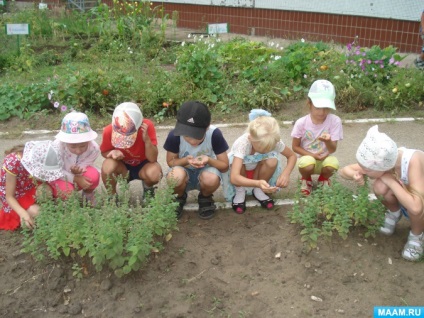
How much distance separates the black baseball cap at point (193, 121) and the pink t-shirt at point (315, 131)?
0.87m

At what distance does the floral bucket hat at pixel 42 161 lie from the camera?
Answer: 3545 mm

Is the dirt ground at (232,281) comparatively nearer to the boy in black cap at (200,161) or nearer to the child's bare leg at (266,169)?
the boy in black cap at (200,161)

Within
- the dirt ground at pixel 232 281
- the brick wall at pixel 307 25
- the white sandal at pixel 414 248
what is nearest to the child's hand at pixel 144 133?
the dirt ground at pixel 232 281

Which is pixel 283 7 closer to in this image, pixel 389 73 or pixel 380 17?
pixel 380 17

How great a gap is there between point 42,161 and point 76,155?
32 cm

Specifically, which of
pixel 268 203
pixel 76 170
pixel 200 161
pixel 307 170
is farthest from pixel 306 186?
pixel 76 170

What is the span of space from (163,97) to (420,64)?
3791 mm

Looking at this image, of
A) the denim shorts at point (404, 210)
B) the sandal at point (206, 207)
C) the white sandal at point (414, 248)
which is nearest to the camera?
the white sandal at point (414, 248)

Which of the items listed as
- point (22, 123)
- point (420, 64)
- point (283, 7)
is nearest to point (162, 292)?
point (22, 123)

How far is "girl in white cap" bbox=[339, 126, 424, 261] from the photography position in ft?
10.2

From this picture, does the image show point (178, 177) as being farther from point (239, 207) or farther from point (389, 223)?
point (389, 223)

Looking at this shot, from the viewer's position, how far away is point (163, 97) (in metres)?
6.14

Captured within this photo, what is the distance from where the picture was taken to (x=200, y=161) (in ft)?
12.3

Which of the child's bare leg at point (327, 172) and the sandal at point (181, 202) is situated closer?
the sandal at point (181, 202)
